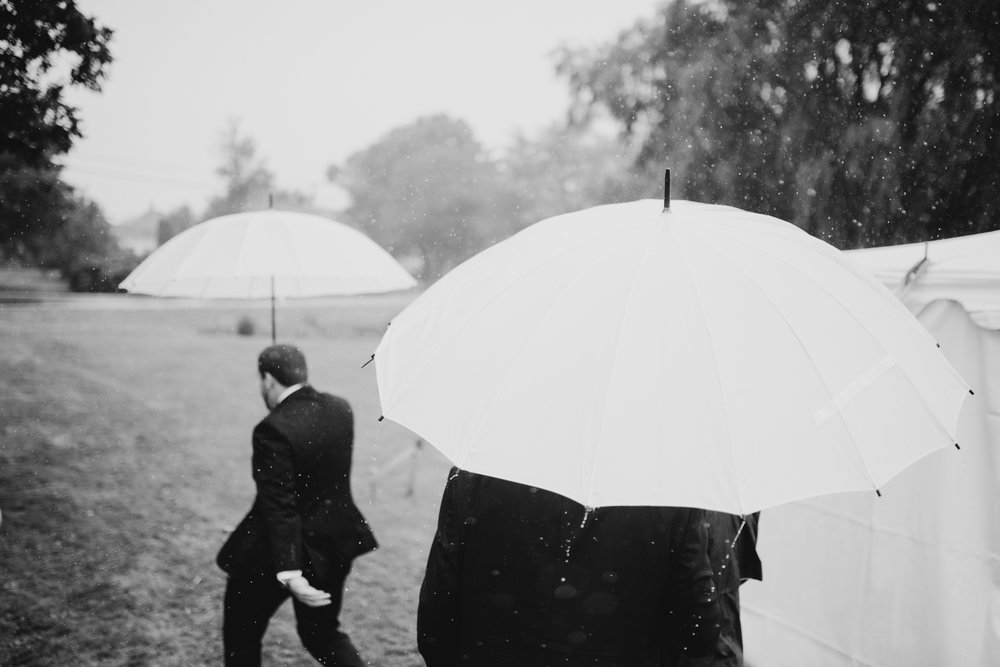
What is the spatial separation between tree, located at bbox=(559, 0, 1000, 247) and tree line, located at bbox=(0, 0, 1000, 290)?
0.06ft

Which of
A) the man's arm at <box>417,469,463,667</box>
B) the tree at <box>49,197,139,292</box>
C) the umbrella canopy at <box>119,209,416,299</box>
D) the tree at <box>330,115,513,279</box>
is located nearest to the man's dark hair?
the umbrella canopy at <box>119,209,416,299</box>

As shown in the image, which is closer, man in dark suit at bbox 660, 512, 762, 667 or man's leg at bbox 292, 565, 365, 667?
man in dark suit at bbox 660, 512, 762, 667

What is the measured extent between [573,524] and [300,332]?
23.4m

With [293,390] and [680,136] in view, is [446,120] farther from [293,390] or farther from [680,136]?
[293,390]

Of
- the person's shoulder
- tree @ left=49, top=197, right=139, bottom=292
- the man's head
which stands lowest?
the person's shoulder

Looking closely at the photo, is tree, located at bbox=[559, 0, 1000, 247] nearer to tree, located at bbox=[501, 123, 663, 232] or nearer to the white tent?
the white tent

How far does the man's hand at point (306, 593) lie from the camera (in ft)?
9.18

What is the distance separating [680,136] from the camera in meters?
9.28

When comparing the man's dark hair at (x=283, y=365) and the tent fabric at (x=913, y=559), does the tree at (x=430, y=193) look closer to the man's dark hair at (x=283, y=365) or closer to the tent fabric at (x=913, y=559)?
the tent fabric at (x=913, y=559)

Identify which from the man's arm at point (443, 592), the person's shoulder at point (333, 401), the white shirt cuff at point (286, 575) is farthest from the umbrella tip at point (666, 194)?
the white shirt cuff at point (286, 575)

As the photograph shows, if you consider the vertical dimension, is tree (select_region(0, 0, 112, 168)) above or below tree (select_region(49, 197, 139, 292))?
above

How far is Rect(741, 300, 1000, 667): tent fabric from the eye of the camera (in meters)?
3.09

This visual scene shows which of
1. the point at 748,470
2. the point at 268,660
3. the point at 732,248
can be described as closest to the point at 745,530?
the point at 748,470

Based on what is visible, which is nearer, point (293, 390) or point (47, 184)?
point (293, 390)
